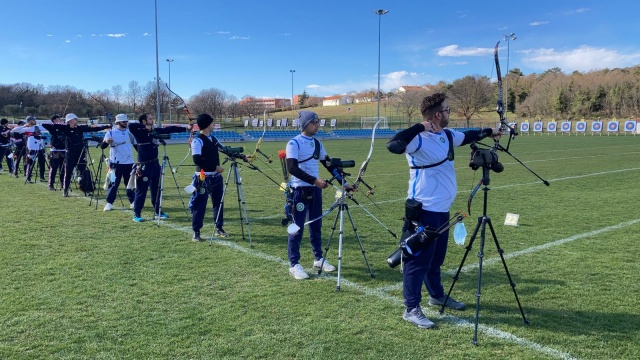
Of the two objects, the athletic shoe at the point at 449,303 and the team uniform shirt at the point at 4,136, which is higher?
the team uniform shirt at the point at 4,136

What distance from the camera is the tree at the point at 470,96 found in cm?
8484

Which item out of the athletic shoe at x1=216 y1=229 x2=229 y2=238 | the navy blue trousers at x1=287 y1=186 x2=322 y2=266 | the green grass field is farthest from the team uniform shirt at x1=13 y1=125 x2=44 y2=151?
the navy blue trousers at x1=287 y1=186 x2=322 y2=266

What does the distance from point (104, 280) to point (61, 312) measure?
975mm

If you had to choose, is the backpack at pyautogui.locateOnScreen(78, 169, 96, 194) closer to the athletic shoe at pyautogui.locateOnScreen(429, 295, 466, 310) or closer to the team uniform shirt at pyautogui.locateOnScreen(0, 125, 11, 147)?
the team uniform shirt at pyautogui.locateOnScreen(0, 125, 11, 147)

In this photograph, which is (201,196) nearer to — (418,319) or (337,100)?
(418,319)

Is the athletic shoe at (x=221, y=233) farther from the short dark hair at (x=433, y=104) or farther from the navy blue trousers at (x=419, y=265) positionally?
the short dark hair at (x=433, y=104)

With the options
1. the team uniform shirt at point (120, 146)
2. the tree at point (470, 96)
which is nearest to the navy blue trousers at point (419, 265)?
Result: the team uniform shirt at point (120, 146)

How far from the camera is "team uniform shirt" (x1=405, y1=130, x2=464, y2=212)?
4.12 metres

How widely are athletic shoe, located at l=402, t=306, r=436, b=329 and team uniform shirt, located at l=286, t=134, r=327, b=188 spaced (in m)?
1.95

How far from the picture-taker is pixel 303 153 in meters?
5.46

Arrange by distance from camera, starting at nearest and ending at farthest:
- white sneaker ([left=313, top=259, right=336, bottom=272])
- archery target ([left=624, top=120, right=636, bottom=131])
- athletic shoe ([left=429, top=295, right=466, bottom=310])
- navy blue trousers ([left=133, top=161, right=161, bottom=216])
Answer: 1. athletic shoe ([left=429, top=295, right=466, bottom=310])
2. white sneaker ([left=313, top=259, right=336, bottom=272])
3. navy blue trousers ([left=133, top=161, right=161, bottom=216])
4. archery target ([left=624, top=120, right=636, bottom=131])

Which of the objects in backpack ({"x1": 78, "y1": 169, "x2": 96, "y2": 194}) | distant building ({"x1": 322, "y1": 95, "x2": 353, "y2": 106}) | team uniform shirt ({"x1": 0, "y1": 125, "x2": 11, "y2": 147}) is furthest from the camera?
distant building ({"x1": 322, "y1": 95, "x2": 353, "y2": 106})

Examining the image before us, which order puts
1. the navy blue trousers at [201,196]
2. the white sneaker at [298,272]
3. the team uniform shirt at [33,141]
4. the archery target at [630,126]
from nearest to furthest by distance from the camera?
the white sneaker at [298,272]
the navy blue trousers at [201,196]
the team uniform shirt at [33,141]
the archery target at [630,126]

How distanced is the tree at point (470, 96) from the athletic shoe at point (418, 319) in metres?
84.7
